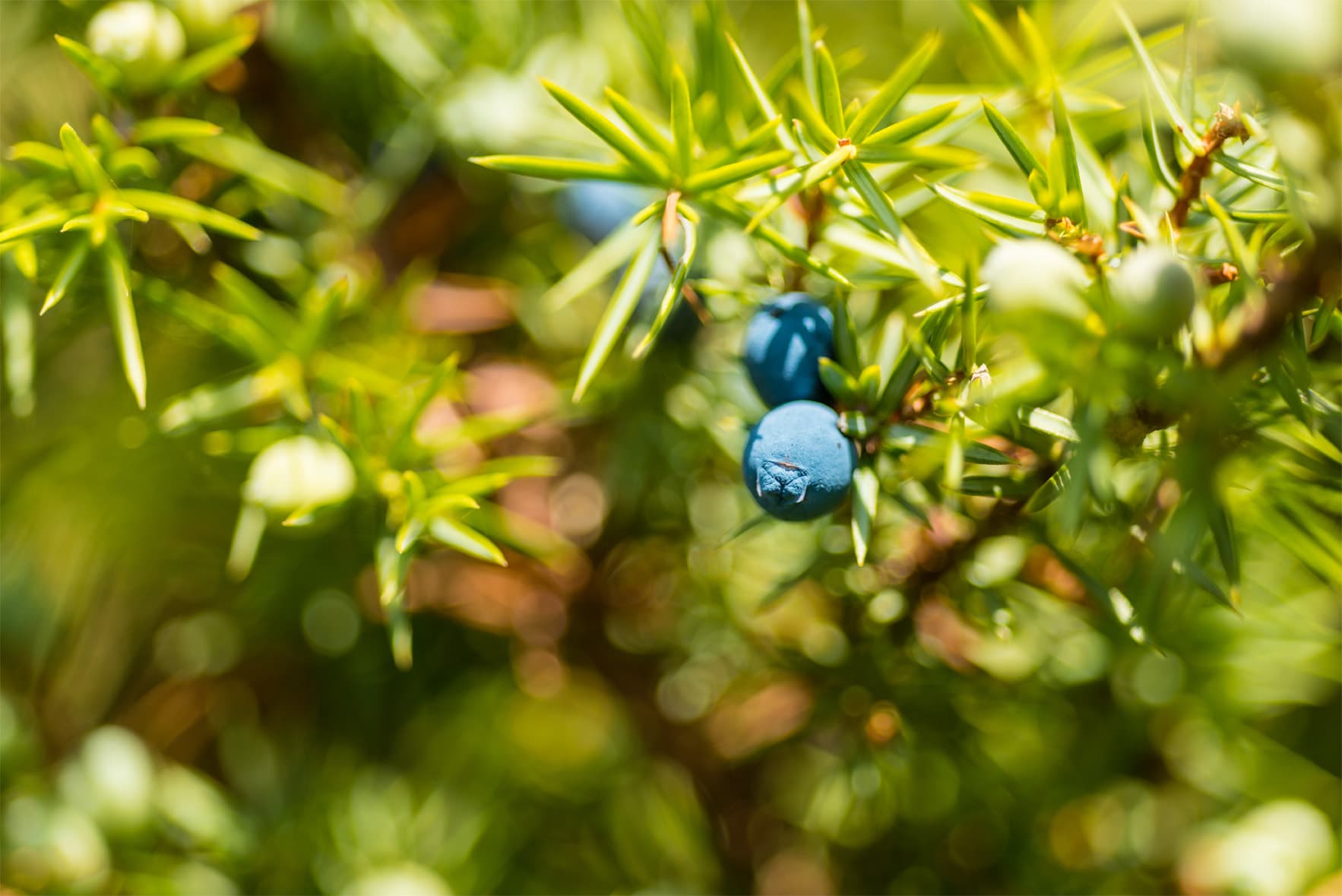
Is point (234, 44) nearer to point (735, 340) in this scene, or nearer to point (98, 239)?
point (98, 239)

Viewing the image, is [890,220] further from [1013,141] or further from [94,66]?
[94,66]

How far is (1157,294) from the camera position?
11.3 inches

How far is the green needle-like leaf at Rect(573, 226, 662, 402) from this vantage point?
0.39 meters

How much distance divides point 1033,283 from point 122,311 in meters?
0.40

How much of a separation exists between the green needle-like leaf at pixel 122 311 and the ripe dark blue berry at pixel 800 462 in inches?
11.1

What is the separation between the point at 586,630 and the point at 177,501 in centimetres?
30

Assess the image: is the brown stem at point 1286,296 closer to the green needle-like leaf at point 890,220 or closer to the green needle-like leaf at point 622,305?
the green needle-like leaf at point 890,220

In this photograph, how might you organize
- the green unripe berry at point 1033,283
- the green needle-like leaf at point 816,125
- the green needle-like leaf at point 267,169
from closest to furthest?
the green unripe berry at point 1033,283 → the green needle-like leaf at point 816,125 → the green needle-like leaf at point 267,169

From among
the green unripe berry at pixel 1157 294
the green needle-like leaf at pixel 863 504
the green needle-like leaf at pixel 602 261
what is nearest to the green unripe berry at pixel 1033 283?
the green unripe berry at pixel 1157 294

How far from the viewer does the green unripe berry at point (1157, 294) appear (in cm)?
29

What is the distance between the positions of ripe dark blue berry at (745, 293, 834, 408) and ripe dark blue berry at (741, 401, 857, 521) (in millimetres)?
17

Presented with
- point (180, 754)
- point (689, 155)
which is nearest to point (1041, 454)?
point (689, 155)

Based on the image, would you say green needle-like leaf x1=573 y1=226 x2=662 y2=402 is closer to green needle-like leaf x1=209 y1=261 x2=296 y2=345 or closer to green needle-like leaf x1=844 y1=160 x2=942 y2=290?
green needle-like leaf x1=844 y1=160 x2=942 y2=290

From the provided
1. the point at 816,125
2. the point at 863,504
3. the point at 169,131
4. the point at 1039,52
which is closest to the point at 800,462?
the point at 863,504
